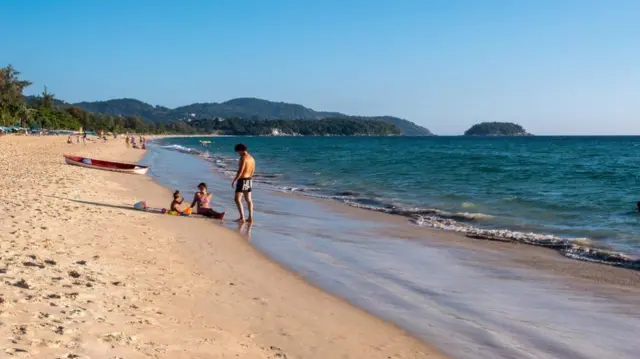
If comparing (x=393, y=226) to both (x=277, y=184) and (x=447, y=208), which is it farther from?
(x=277, y=184)

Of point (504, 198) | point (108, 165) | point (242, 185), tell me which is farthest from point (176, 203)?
point (108, 165)

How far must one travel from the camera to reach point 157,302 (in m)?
5.71

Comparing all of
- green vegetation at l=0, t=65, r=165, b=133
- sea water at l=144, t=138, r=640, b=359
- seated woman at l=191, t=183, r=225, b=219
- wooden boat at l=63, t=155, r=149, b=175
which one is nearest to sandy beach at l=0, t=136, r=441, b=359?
sea water at l=144, t=138, r=640, b=359

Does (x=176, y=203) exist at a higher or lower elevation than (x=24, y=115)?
lower

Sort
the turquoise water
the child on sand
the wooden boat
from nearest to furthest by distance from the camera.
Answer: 1. the child on sand
2. the turquoise water
3. the wooden boat

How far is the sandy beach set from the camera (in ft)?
14.6

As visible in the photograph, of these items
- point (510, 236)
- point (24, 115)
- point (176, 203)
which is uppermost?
point (24, 115)

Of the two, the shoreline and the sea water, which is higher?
the shoreline

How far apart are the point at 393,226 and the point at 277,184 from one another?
39.9ft

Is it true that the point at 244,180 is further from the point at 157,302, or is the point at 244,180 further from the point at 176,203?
the point at 157,302

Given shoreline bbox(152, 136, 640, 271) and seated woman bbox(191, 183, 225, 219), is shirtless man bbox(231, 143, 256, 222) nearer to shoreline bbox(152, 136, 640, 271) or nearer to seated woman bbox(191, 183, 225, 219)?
seated woman bbox(191, 183, 225, 219)

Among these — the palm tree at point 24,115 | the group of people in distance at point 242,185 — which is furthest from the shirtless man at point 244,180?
the palm tree at point 24,115

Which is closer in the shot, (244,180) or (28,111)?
(244,180)

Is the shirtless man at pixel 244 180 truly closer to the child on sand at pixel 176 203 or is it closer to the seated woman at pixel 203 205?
the seated woman at pixel 203 205
